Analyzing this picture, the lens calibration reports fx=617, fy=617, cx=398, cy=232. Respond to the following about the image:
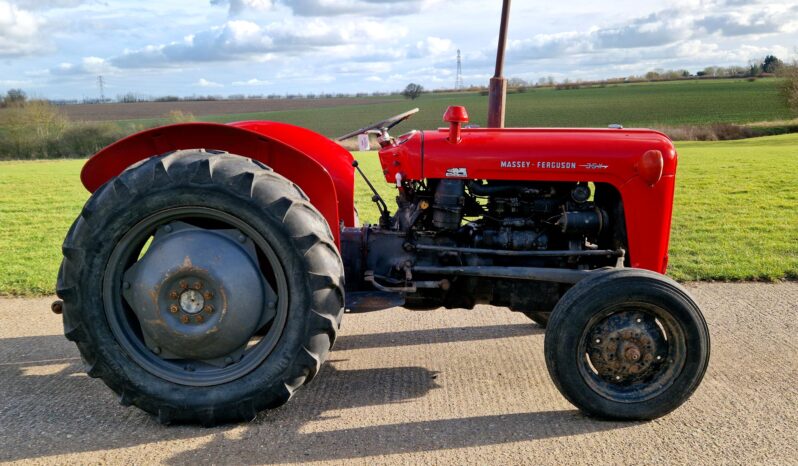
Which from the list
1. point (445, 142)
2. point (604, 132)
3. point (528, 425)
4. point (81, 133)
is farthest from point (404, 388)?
point (81, 133)

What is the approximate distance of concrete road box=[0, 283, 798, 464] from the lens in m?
2.86

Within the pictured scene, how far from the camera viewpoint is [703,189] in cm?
1323

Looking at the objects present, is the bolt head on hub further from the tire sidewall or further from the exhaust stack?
the exhaust stack

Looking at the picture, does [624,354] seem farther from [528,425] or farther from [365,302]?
[365,302]

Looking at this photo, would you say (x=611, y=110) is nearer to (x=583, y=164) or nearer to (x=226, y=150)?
A: (x=583, y=164)

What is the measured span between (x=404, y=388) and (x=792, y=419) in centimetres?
204

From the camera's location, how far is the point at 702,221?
943 centimetres

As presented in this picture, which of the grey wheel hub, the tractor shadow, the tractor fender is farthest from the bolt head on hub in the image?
the tractor fender

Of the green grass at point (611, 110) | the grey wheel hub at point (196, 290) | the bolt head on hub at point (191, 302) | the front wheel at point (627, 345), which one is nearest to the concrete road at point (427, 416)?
the front wheel at point (627, 345)

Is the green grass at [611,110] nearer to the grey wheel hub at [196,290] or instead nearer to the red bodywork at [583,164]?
the red bodywork at [583,164]

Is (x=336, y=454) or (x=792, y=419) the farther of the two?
(x=792, y=419)

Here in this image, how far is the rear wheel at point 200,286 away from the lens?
117 inches

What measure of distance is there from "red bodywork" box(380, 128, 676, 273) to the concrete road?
0.94 meters

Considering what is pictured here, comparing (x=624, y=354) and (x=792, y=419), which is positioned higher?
(x=624, y=354)
